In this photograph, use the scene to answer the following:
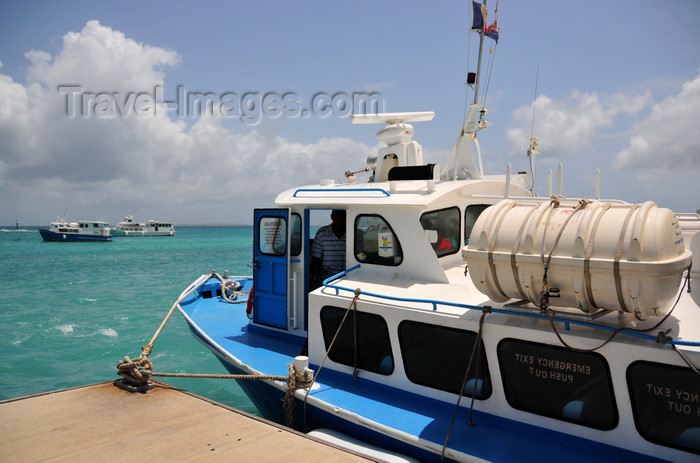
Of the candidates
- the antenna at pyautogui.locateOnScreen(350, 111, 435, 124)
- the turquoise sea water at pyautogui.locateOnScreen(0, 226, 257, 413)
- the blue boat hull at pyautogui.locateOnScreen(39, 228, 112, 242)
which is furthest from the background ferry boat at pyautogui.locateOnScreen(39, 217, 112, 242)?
the antenna at pyautogui.locateOnScreen(350, 111, 435, 124)

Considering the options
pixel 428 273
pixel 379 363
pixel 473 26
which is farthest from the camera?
pixel 473 26

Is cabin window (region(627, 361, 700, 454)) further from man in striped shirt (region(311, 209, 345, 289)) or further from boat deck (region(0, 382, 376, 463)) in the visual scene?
man in striped shirt (region(311, 209, 345, 289))

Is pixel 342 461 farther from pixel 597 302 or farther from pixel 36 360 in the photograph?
pixel 36 360

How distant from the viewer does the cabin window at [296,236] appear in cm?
678

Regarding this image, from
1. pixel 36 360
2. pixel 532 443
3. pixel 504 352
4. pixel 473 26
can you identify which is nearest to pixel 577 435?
pixel 532 443

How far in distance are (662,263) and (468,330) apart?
5.79 ft

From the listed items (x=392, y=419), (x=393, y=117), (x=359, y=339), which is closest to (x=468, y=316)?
(x=392, y=419)

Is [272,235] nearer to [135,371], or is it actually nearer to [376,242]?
[376,242]

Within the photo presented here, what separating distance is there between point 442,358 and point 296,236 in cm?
313

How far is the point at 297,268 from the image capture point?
22.4 ft

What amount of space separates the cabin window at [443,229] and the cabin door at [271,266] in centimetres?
215

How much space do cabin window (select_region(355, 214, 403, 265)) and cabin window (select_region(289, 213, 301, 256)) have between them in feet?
3.79

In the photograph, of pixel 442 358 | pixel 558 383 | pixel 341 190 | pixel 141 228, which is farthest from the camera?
pixel 141 228

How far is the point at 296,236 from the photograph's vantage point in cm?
680
